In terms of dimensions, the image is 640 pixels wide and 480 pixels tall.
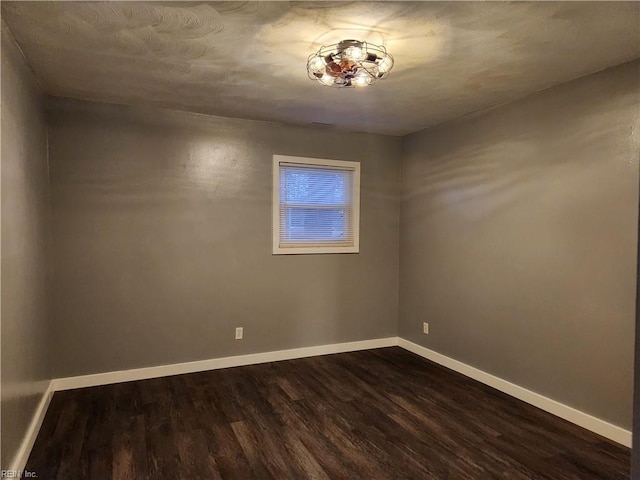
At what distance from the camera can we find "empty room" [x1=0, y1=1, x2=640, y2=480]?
213cm

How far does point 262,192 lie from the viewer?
153 inches

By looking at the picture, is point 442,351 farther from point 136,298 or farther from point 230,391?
point 136,298

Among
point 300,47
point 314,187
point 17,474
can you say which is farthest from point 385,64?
point 17,474

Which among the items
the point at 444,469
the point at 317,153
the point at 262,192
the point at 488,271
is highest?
the point at 317,153

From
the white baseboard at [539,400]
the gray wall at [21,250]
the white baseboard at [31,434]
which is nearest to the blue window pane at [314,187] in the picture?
the white baseboard at [539,400]

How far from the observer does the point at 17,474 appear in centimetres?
204

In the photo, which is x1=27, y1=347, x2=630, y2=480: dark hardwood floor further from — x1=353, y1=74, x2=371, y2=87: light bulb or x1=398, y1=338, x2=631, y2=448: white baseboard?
x1=353, y1=74, x2=371, y2=87: light bulb

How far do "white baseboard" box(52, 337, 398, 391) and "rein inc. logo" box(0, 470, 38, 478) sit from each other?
3.84 ft

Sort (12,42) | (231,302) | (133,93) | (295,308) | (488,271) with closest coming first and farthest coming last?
(12,42) → (133,93) → (488,271) → (231,302) → (295,308)

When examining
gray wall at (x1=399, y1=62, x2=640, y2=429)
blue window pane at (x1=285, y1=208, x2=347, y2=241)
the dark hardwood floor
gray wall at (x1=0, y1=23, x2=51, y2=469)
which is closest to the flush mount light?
gray wall at (x1=399, y1=62, x2=640, y2=429)

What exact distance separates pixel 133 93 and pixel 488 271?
3.27 metres

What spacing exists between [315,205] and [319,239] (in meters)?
0.36

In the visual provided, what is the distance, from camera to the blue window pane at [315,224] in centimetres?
405

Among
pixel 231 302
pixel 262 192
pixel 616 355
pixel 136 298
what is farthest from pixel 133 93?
pixel 616 355
